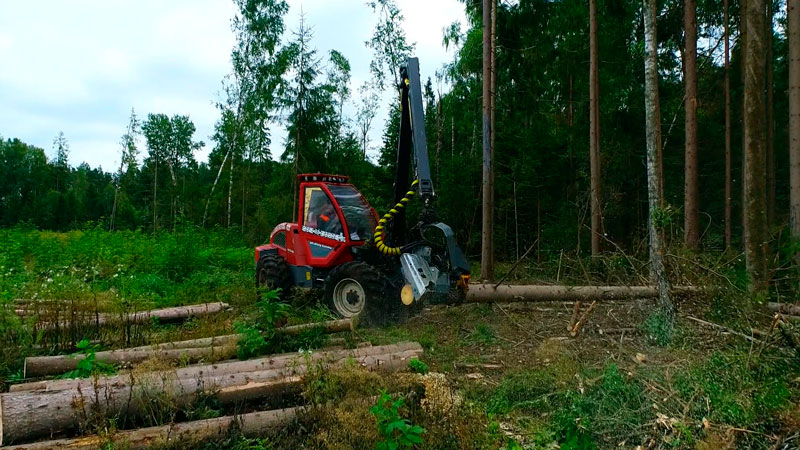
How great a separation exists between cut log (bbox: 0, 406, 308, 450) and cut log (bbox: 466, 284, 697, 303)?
13.0 ft

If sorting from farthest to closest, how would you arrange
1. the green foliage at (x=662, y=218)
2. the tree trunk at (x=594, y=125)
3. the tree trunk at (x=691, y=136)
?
the tree trunk at (x=594, y=125) → the tree trunk at (x=691, y=136) → the green foliage at (x=662, y=218)

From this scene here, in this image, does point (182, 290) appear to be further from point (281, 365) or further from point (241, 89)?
point (241, 89)

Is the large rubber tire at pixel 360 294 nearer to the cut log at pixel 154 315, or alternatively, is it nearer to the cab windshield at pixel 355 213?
the cab windshield at pixel 355 213

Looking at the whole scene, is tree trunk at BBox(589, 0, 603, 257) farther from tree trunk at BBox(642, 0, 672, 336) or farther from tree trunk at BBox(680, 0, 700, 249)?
tree trunk at BBox(642, 0, 672, 336)

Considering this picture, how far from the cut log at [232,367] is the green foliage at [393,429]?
1421 mm

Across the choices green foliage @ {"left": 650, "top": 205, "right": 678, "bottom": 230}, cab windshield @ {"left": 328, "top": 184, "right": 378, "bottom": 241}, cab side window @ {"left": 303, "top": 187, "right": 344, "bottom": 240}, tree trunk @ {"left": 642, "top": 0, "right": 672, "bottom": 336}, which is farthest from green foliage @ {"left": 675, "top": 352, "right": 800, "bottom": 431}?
cab side window @ {"left": 303, "top": 187, "right": 344, "bottom": 240}

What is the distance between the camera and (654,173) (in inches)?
352

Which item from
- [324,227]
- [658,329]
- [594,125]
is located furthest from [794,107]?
[324,227]

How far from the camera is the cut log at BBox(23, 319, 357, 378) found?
541cm

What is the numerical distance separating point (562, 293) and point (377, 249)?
2.84m

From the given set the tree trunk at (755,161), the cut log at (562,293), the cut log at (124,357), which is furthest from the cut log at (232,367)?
the tree trunk at (755,161)

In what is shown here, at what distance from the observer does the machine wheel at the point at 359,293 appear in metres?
7.63

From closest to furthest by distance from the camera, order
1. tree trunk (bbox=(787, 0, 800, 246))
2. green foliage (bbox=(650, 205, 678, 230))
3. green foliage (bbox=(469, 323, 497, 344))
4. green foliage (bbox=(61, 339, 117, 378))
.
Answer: green foliage (bbox=(61, 339, 117, 378)), green foliage (bbox=(650, 205, 678, 230)), green foliage (bbox=(469, 323, 497, 344)), tree trunk (bbox=(787, 0, 800, 246))

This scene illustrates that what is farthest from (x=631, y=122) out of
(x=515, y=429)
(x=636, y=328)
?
(x=515, y=429)
